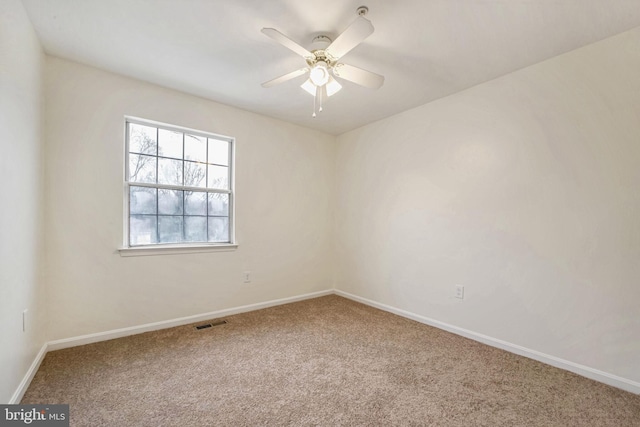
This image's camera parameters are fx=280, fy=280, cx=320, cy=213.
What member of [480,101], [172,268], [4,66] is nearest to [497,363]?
[480,101]

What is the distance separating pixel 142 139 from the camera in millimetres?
2730

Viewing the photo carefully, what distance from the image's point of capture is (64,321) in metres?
2.33

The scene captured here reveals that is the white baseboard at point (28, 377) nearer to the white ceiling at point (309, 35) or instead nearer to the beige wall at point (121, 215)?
the beige wall at point (121, 215)

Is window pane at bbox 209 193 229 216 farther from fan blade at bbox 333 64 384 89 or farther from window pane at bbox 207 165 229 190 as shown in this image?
fan blade at bbox 333 64 384 89

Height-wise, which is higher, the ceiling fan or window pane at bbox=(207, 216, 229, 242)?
the ceiling fan

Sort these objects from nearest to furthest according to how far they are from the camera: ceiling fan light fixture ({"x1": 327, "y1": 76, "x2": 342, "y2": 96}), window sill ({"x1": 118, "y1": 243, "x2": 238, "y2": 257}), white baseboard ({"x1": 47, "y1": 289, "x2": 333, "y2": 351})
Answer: ceiling fan light fixture ({"x1": 327, "y1": 76, "x2": 342, "y2": 96}), white baseboard ({"x1": 47, "y1": 289, "x2": 333, "y2": 351}), window sill ({"x1": 118, "y1": 243, "x2": 238, "y2": 257})

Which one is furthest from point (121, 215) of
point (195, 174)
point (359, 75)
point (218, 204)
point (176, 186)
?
point (359, 75)

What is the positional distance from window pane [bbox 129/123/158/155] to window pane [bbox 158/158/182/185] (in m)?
0.14

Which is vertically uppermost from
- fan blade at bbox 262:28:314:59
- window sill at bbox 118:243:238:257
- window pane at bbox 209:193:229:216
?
fan blade at bbox 262:28:314:59

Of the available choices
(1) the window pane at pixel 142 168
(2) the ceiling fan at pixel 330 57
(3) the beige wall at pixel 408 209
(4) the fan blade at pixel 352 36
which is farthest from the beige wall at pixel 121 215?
(4) the fan blade at pixel 352 36

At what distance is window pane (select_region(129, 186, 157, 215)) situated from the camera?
2.66m

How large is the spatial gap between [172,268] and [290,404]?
185 cm

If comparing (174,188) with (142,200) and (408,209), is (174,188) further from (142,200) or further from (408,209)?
(408,209)

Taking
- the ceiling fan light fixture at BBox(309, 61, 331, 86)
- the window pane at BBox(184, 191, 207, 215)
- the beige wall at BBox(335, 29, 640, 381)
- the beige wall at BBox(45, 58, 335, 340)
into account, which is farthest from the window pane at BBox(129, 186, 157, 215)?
the beige wall at BBox(335, 29, 640, 381)
